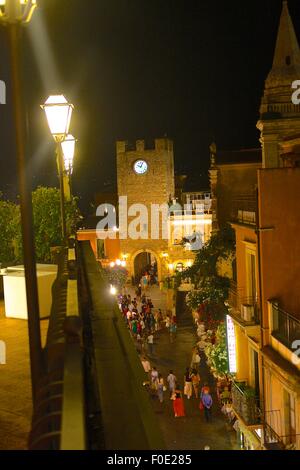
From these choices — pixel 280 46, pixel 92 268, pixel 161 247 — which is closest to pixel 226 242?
pixel 280 46

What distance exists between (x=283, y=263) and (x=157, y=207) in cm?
3725

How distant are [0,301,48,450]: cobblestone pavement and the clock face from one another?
145 feet

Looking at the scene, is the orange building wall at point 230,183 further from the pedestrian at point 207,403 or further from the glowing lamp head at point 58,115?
the glowing lamp head at point 58,115

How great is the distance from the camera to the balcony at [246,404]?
48.4 ft

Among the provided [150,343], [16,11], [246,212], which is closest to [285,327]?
[246,212]

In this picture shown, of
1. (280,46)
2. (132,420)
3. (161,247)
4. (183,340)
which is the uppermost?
(280,46)

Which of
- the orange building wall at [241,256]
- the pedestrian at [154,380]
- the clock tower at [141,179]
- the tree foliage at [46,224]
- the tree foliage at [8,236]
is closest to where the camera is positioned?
the tree foliage at [46,224]

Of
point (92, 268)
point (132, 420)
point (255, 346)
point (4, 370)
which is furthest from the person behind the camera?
point (255, 346)

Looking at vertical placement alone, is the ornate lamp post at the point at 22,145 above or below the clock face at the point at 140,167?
below

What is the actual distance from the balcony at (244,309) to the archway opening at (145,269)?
29.8 metres

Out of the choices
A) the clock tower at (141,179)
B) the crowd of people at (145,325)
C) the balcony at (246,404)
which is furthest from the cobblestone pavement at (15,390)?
the clock tower at (141,179)

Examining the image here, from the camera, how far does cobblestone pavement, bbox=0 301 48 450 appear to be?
13.8 feet

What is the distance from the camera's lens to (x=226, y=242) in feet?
80.1

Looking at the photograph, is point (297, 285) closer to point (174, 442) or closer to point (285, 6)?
point (174, 442)
